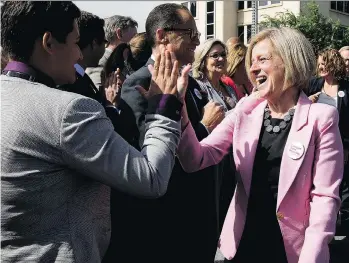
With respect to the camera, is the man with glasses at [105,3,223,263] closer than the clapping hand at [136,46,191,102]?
No

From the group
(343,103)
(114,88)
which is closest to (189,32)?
(114,88)

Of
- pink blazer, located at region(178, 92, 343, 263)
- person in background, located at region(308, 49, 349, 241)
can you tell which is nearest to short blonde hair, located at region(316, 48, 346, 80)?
person in background, located at region(308, 49, 349, 241)

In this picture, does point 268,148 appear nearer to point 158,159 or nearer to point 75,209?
point 158,159

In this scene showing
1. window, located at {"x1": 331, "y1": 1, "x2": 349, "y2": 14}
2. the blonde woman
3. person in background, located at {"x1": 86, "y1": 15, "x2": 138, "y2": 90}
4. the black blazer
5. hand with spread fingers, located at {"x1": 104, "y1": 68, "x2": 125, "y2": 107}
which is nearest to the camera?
hand with spread fingers, located at {"x1": 104, "y1": 68, "x2": 125, "y2": 107}

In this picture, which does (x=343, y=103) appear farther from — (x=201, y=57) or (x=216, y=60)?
(x=201, y=57)

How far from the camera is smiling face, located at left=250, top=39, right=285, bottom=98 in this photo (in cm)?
245

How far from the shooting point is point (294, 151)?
2.33 m

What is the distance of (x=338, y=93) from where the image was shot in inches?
226

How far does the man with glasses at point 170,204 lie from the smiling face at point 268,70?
0.51 meters

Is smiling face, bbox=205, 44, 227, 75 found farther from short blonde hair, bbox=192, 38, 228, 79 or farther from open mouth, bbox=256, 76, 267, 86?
open mouth, bbox=256, 76, 267, 86

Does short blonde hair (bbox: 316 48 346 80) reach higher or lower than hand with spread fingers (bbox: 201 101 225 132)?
lower

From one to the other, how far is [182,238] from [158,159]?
1136 millimetres

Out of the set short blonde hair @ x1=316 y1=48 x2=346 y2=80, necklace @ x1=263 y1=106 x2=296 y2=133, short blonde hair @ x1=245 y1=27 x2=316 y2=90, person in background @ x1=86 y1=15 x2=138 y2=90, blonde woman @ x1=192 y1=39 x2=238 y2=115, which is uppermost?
short blonde hair @ x1=245 y1=27 x2=316 y2=90

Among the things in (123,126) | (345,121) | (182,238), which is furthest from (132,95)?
(345,121)
